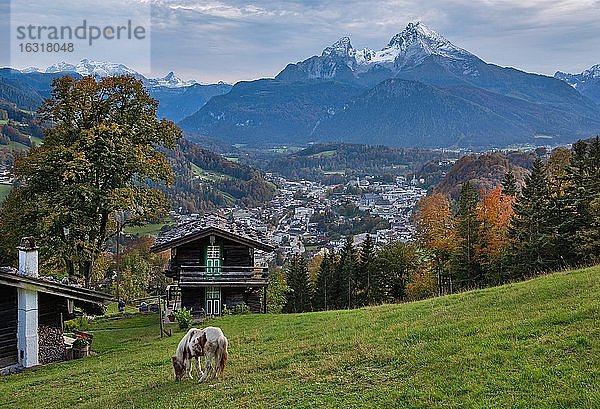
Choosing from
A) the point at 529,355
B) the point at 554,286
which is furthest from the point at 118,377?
the point at 554,286

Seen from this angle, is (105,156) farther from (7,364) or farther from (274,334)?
(274,334)

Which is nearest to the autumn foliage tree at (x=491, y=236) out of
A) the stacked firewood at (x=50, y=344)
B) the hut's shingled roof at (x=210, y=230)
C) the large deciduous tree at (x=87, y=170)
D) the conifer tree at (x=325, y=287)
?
the conifer tree at (x=325, y=287)

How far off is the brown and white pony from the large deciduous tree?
18812mm

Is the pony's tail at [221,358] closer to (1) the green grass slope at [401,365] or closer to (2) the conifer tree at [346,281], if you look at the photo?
(1) the green grass slope at [401,365]

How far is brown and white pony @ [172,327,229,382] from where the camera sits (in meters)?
15.9

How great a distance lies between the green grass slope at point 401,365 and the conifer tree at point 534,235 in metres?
23.2

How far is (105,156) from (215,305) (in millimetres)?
10870

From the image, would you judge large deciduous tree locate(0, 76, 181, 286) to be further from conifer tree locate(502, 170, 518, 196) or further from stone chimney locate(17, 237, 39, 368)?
conifer tree locate(502, 170, 518, 196)

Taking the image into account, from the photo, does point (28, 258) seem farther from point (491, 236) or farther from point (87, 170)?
point (491, 236)

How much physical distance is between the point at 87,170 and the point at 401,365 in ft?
83.0

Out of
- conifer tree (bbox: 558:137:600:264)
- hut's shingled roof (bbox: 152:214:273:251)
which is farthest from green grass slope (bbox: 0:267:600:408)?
conifer tree (bbox: 558:137:600:264)

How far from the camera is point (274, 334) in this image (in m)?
22.2

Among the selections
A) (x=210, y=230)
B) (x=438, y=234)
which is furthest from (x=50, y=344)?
(x=438, y=234)

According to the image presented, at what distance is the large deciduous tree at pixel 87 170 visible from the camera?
33656 millimetres
